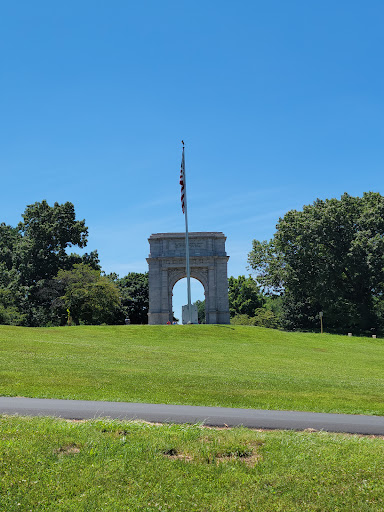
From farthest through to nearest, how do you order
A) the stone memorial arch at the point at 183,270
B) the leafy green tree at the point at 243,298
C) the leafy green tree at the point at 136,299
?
the leafy green tree at the point at 243,298 → the leafy green tree at the point at 136,299 → the stone memorial arch at the point at 183,270

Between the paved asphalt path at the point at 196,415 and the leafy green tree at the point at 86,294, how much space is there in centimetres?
3924

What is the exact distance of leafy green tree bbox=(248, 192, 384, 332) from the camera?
172ft

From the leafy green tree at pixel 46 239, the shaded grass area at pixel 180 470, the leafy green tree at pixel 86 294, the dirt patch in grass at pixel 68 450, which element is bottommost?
the shaded grass area at pixel 180 470

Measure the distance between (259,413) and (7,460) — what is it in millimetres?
6049

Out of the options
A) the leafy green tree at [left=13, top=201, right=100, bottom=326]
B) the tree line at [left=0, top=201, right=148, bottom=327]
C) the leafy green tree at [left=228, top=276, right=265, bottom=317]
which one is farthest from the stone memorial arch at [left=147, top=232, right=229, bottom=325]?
the leafy green tree at [left=228, top=276, right=265, bottom=317]

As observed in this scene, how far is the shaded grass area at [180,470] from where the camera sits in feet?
19.8

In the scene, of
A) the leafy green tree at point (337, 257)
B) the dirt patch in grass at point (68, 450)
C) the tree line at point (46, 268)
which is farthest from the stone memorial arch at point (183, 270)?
the dirt patch in grass at point (68, 450)

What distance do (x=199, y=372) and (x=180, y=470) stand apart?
11.6 meters

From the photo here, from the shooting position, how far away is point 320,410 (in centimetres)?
1222

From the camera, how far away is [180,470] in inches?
268

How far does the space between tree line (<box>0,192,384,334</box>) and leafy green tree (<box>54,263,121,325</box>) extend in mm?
105

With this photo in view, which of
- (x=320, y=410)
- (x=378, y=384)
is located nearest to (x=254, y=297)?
(x=378, y=384)

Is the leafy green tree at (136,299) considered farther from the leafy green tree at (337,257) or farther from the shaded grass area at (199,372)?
the shaded grass area at (199,372)

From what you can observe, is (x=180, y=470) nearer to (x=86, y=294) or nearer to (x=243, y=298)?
(x=86, y=294)
